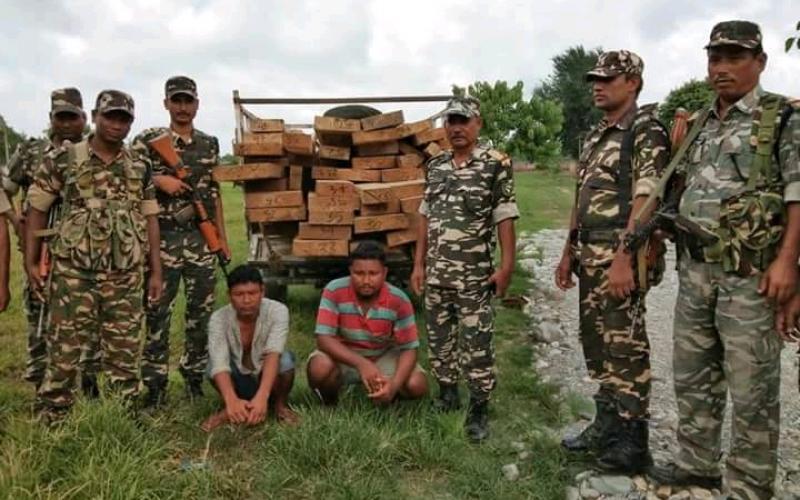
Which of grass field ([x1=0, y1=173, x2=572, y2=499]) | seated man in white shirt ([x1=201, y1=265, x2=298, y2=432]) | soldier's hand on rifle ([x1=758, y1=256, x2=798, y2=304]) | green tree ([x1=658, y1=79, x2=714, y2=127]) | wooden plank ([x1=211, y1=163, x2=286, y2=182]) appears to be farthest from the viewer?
green tree ([x1=658, y1=79, x2=714, y2=127])

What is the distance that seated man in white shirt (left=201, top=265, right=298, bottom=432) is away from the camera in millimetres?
3480

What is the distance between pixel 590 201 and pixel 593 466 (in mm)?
1284

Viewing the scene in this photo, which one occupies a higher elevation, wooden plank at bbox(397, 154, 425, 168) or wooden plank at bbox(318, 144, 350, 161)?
wooden plank at bbox(318, 144, 350, 161)

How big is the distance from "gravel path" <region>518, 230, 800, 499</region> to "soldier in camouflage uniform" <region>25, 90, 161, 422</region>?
7.74 feet

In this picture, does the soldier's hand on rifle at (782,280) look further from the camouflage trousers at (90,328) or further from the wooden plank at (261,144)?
the wooden plank at (261,144)

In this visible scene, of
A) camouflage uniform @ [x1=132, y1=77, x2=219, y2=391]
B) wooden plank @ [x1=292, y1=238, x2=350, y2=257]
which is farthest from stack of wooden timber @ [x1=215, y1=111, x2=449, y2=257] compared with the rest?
camouflage uniform @ [x1=132, y1=77, x2=219, y2=391]

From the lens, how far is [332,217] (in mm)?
4848

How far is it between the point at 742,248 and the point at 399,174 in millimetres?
2957

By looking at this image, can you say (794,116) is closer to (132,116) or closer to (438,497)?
(438,497)

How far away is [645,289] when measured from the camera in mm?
2881

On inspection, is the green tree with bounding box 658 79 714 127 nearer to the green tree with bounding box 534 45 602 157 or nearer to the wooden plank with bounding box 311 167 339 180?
the green tree with bounding box 534 45 602 157

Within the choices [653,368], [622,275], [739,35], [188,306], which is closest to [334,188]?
[188,306]

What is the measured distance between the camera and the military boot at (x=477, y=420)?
347cm

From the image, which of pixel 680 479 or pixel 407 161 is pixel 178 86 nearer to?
pixel 407 161
